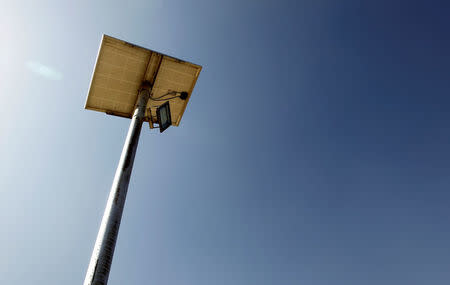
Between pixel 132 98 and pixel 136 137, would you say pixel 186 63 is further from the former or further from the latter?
pixel 136 137

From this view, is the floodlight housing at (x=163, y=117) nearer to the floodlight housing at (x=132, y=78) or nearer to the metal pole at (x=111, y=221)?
the floodlight housing at (x=132, y=78)

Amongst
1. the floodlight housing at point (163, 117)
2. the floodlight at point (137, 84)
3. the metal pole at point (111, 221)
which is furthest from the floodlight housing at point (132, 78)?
the metal pole at point (111, 221)

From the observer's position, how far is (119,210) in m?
4.46

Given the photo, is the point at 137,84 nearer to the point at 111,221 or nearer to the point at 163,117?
the point at 163,117

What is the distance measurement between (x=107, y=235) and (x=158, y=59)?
4471 millimetres

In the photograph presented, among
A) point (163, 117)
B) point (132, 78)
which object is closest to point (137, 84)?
point (132, 78)

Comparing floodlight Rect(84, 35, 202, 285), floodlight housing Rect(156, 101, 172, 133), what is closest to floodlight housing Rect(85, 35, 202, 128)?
floodlight Rect(84, 35, 202, 285)

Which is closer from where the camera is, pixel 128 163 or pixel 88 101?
pixel 128 163

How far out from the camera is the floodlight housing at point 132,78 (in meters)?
6.81

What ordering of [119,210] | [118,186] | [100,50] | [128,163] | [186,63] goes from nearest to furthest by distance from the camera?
[119,210]
[118,186]
[128,163]
[100,50]
[186,63]

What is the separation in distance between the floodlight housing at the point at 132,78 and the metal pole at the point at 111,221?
6.02 ft

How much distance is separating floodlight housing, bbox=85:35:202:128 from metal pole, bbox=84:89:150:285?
183cm

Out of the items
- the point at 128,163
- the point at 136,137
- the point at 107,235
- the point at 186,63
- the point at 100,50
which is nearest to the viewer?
the point at 107,235

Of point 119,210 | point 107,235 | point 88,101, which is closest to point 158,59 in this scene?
point 88,101
